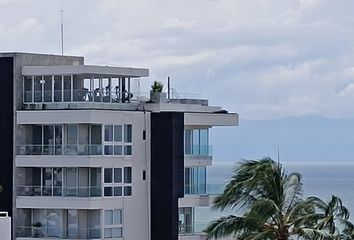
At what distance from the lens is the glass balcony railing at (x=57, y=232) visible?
65.8 metres

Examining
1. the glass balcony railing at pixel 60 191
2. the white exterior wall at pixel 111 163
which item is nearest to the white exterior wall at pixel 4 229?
the white exterior wall at pixel 111 163

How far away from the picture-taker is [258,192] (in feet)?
170

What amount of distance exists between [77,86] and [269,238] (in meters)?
18.9

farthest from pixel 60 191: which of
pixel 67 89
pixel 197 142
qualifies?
pixel 197 142

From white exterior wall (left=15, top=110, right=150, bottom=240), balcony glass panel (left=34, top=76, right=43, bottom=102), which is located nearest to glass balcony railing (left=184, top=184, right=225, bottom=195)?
white exterior wall (left=15, top=110, right=150, bottom=240)

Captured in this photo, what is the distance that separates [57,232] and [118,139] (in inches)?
196

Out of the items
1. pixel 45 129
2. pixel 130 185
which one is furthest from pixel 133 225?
pixel 45 129

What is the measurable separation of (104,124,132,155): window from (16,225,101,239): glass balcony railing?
11.7 ft

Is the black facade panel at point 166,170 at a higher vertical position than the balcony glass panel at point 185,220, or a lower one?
higher

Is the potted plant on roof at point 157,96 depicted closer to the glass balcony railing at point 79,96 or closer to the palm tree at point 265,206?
the glass balcony railing at point 79,96

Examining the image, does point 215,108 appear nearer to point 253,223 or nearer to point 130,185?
point 130,185

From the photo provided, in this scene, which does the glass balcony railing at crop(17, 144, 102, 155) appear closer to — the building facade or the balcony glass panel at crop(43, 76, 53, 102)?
the building facade

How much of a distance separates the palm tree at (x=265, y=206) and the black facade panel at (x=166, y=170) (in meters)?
14.8

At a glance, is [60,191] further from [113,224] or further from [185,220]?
[185,220]
